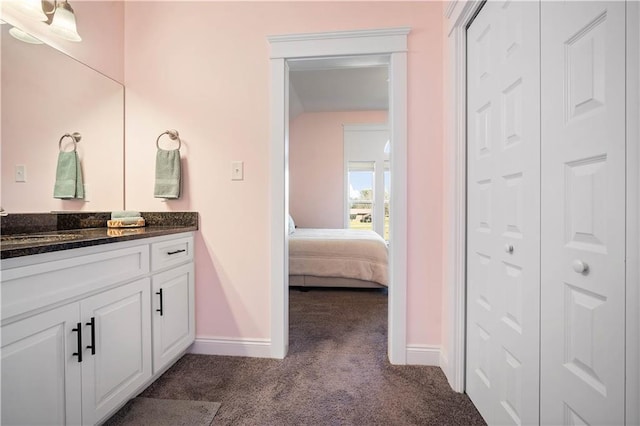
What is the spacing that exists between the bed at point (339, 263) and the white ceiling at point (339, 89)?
1.92m

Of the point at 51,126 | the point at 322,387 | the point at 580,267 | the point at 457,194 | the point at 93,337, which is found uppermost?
the point at 51,126

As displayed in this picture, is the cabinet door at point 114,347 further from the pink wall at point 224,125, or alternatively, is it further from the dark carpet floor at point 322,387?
the pink wall at point 224,125

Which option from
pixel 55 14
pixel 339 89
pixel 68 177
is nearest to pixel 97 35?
pixel 55 14

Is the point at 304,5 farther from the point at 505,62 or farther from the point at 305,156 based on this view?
the point at 305,156

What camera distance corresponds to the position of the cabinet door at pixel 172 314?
5.27 feet

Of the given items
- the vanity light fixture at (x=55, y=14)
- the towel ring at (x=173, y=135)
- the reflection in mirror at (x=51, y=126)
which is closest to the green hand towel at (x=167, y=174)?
the towel ring at (x=173, y=135)

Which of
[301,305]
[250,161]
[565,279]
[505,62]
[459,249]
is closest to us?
[565,279]

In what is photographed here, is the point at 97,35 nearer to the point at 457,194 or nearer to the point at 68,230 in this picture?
the point at 68,230

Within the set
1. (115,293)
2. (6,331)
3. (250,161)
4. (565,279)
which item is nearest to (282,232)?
(250,161)

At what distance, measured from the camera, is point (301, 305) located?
3008mm

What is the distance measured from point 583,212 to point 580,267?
0.50ft

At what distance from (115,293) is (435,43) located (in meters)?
2.21

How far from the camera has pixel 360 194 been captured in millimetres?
5734

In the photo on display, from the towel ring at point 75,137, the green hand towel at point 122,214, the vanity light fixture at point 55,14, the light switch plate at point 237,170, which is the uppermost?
the vanity light fixture at point 55,14
